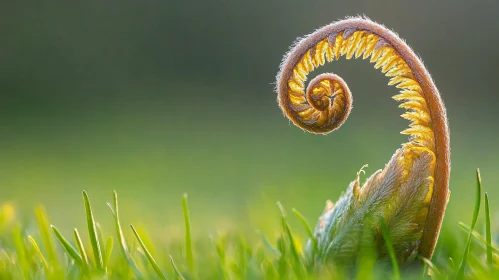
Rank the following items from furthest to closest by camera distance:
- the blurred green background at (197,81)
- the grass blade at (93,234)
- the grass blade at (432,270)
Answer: the blurred green background at (197,81) → the grass blade at (93,234) → the grass blade at (432,270)

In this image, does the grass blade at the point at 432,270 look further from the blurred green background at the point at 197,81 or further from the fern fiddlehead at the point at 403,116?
the blurred green background at the point at 197,81

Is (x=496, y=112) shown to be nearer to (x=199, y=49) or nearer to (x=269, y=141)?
(x=269, y=141)

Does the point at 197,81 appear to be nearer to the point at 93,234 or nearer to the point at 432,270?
the point at 93,234

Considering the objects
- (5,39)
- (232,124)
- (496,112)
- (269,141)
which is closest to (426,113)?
(269,141)

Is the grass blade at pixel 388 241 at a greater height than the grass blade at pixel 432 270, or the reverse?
the grass blade at pixel 388 241

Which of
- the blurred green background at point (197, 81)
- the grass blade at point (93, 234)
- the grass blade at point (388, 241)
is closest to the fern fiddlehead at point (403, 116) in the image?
the grass blade at point (388, 241)

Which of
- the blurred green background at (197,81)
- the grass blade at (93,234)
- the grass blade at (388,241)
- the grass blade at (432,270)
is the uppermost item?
the blurred green background at (197,81)

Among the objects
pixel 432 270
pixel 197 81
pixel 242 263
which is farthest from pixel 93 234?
pixel 197 81
